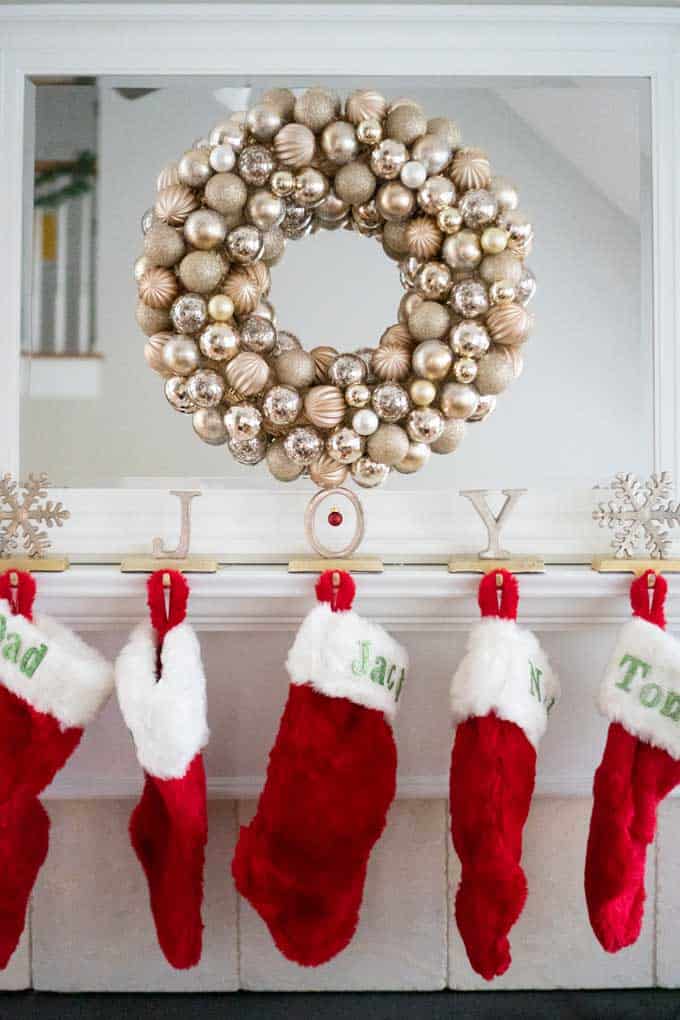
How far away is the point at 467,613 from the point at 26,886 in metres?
0.64

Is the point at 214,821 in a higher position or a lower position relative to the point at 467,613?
lower

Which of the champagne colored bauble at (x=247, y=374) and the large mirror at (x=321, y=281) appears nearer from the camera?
the champagne colored bauble at (x=247, y=374)

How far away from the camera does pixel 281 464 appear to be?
1057 millimetres

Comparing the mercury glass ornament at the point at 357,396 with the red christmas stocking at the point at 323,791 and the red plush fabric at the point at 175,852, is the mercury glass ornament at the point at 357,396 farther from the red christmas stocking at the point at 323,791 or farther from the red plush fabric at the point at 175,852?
the red plush fabric at the point at 175,852

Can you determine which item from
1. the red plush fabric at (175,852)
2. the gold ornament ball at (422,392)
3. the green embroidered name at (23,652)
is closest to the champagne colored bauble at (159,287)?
the gold ornament ball at (422,392)

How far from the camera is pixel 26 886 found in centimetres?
103

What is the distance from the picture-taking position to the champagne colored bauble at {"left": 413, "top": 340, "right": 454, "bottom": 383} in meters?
1.03

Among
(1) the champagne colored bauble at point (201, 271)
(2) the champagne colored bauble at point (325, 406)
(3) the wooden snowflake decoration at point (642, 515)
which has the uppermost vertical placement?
(1) the champagne colored bauble at point (201, 271)

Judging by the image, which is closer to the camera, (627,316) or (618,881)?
(618,881)

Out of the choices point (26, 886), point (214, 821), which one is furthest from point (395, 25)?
point (26, 886)

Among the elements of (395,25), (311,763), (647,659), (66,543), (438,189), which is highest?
(395,25)

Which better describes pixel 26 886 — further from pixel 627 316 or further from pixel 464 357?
pixel 627 316

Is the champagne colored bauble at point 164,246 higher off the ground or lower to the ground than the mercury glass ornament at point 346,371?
higher

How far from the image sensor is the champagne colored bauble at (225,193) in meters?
1.01
